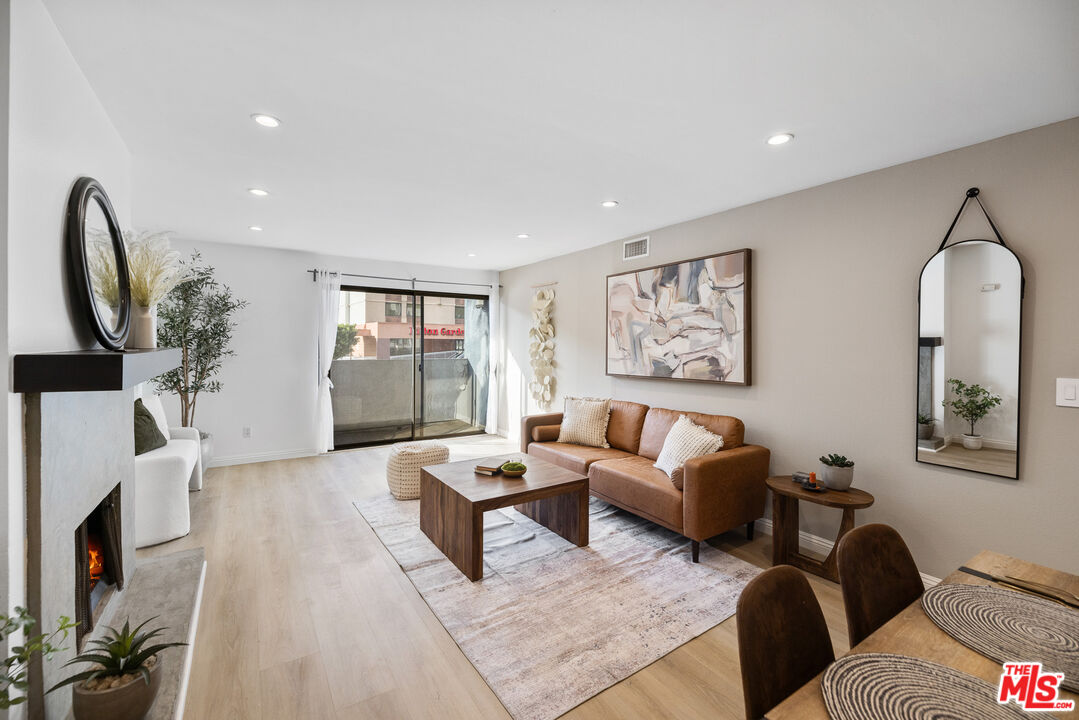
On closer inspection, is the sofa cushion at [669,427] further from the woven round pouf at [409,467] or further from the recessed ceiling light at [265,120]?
the recessed ceiling light at [265,120]

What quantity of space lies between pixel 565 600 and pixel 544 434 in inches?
80.7

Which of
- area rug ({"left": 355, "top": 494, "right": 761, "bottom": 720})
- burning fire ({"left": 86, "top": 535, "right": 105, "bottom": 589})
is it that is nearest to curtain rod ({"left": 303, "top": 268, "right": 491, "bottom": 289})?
area rug ({"left": 355, "top": 494, "right": 761, "bottom": 720})

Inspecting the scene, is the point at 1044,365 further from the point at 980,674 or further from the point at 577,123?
the point at 577,123

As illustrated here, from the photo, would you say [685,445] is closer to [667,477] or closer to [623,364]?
[667,477]

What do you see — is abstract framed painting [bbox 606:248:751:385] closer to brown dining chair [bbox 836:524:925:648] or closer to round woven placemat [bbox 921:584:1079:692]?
brown dining chair [bbox 836:524:925:648]

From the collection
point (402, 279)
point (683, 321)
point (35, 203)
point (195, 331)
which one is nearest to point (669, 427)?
point (683, 321)

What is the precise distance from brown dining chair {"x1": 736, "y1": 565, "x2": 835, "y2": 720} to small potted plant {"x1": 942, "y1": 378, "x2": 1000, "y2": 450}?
77.4 inches

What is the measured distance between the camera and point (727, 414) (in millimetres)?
3662

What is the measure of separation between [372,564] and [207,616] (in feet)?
2.77

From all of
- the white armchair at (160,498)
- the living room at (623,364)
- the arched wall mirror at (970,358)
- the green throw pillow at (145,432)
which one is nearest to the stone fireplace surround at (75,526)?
the living room at (623,364)

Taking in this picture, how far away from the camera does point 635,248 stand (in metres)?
4.46

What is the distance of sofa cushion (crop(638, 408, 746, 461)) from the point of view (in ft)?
11.0

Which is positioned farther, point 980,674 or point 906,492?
point 906,492

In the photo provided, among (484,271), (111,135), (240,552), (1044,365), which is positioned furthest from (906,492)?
(484,271)
